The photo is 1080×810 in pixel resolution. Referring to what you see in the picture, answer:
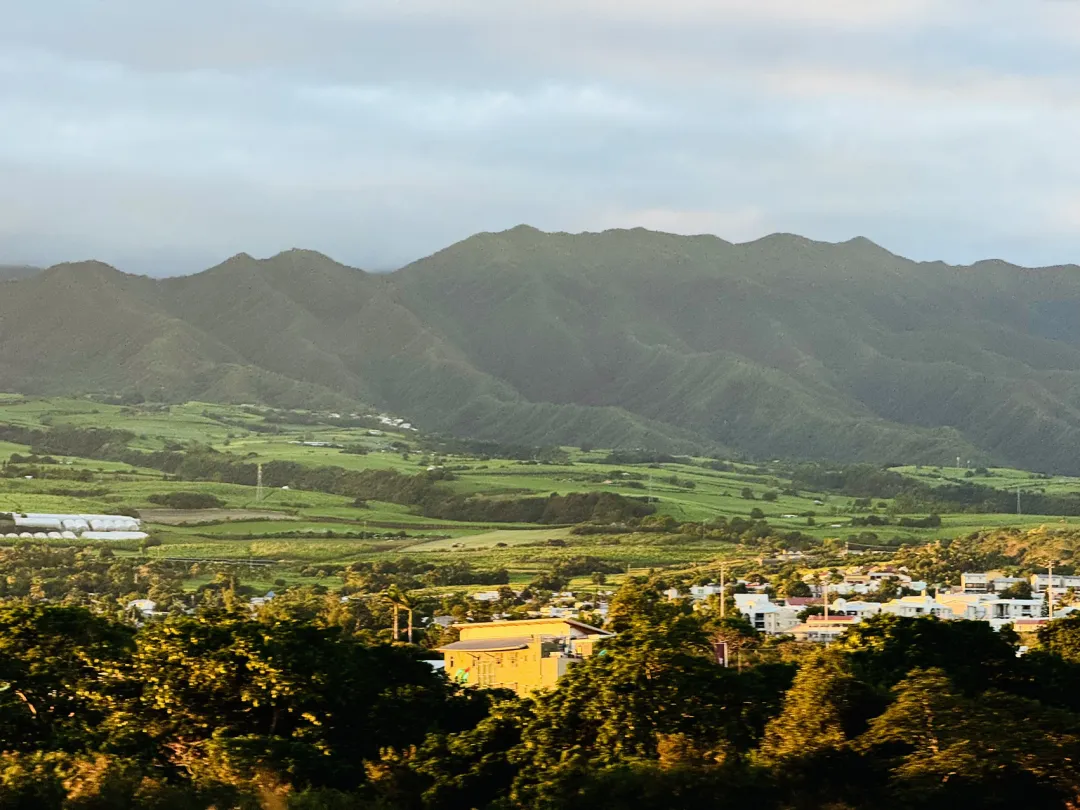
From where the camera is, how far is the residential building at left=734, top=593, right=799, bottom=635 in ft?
368

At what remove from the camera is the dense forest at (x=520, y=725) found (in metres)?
44.7

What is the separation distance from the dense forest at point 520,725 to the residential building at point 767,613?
181 ft

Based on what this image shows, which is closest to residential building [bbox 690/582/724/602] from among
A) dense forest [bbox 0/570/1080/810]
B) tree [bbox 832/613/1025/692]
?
tree [bbox 832/613/1025/692]

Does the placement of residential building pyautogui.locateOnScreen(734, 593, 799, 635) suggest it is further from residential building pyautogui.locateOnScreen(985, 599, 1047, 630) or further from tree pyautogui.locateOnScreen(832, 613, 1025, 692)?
tree pyautogui.locateOnScreen(832, 613, 1025, 692)

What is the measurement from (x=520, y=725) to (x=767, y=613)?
6709 centimetres

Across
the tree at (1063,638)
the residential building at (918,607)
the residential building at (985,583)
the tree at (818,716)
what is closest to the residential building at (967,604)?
the residential building at (918,607)

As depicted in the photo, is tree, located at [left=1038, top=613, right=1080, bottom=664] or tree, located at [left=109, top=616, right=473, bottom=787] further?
tree, located at [left=1038, top=613, right=1080, bottom=664]

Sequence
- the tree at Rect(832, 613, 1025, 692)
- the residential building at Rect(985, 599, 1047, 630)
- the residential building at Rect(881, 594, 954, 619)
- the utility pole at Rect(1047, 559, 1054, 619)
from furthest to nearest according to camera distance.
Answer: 1. the residential building at Rect(985, 599, 1047, 630)
2. the residential building at Rect(881, 594, 954, 619)
3. the utility pole at Rect(1047, 559, 1054, 619)
4. the tree at Rect(832, 613, 1025, 692)

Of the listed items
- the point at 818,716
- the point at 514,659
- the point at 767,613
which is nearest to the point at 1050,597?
the point at 767,613

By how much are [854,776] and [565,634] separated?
1191 inches

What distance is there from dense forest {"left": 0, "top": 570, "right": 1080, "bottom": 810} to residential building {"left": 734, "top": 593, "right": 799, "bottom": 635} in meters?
55.1

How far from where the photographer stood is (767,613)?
115312 mm

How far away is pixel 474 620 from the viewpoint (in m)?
96.5

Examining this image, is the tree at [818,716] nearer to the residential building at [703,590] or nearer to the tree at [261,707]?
the tree at [261,707]
